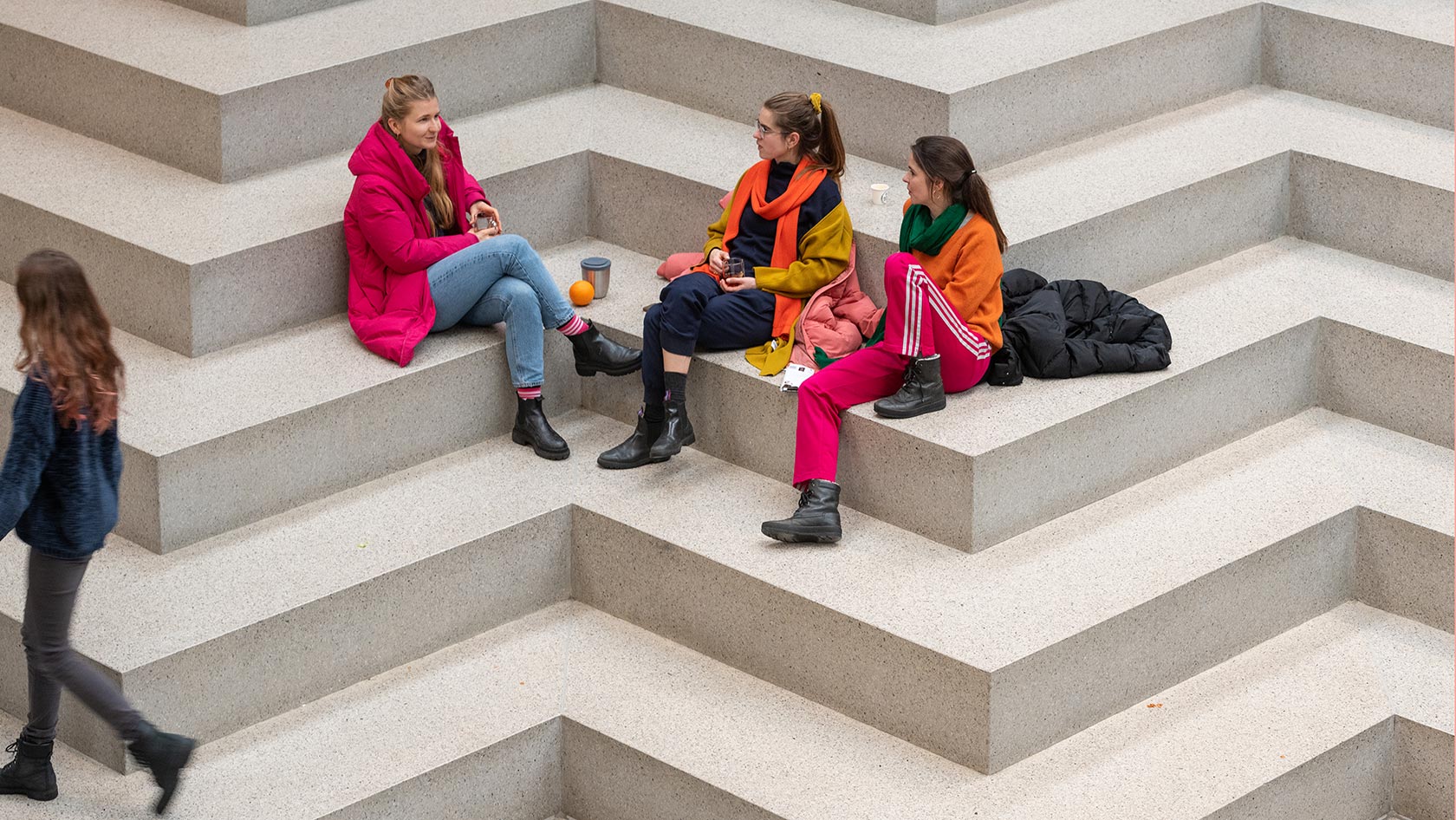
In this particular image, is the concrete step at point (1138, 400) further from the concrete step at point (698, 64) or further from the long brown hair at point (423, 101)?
the concrete step at point (698, 64)

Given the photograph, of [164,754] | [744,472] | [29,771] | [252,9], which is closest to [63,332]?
[164,754]

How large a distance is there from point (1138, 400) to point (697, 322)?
3.96ft

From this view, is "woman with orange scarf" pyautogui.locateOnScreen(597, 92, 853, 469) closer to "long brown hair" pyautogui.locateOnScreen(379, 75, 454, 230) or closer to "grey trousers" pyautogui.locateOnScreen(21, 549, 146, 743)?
"long brown hair" pyautogui.locateOnScreen(379, 75, 454, 230)

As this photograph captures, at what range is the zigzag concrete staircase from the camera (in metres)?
4.82

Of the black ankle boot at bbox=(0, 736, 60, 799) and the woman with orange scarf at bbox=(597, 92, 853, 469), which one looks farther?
the woman with orange scarf at bbox=(597, 92, 853, 469)

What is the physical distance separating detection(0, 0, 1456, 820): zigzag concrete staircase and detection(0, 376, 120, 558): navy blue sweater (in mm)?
516

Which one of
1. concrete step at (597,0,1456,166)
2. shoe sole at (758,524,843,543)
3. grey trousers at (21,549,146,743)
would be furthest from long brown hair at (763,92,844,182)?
grey trousers at (21,549,146,743)

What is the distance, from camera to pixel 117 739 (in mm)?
4652

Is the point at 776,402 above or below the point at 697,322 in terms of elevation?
below

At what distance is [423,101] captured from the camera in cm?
540

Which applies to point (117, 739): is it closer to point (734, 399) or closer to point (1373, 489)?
point (734, 399)

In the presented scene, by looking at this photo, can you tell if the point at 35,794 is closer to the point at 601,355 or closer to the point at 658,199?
the point at 601,355

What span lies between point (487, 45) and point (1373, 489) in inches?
122

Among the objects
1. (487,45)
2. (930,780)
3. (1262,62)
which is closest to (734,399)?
(930,780)
